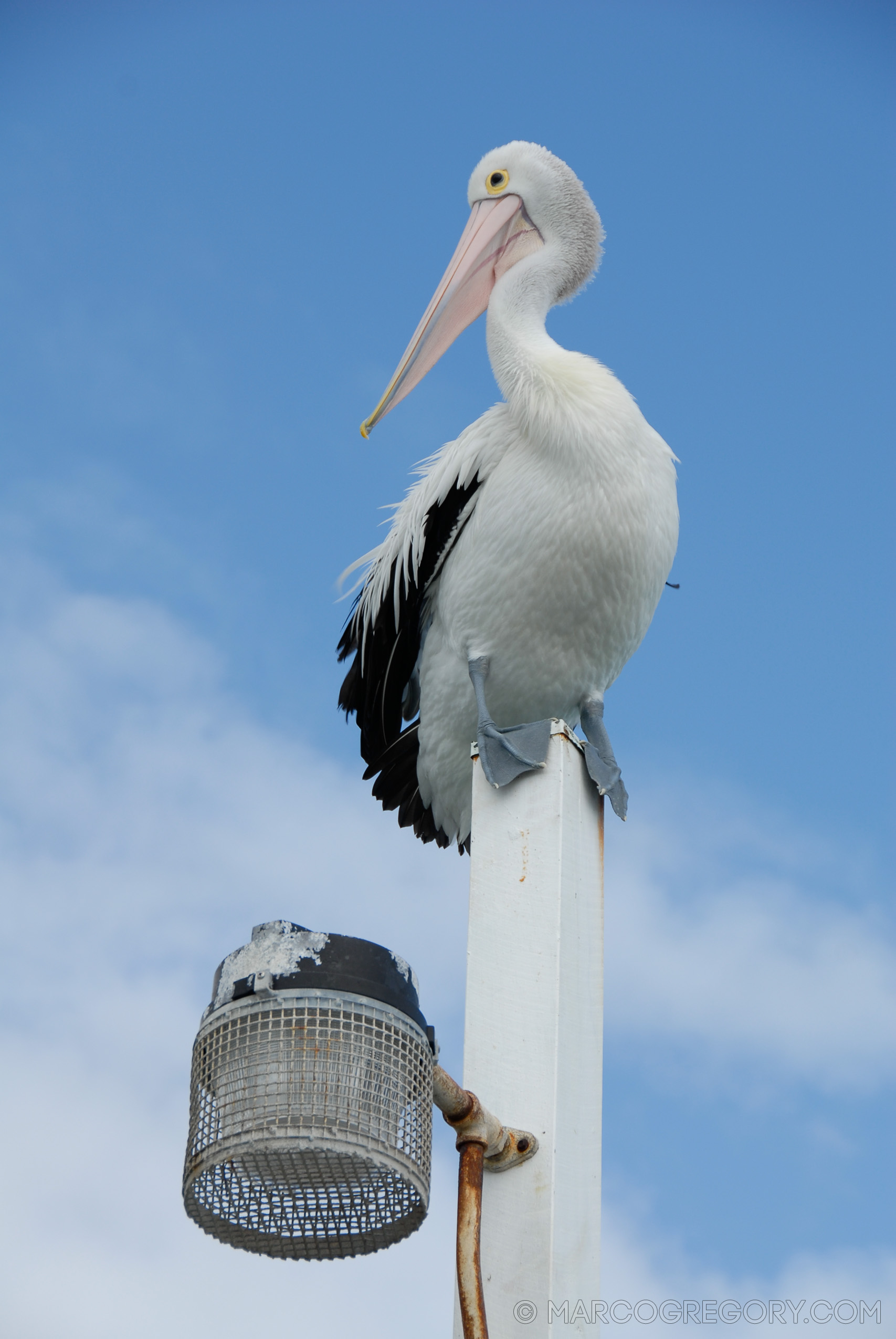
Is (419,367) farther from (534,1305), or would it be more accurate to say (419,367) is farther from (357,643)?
(534,1305)

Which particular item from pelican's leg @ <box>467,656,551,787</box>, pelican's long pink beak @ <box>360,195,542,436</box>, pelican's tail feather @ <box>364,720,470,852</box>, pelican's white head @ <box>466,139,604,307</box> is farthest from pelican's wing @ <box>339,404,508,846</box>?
pelican's leg @ <box>467,656,551,787</box>

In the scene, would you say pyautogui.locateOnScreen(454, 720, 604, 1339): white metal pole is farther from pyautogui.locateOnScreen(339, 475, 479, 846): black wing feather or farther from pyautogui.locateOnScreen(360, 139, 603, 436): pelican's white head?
pyautogui.locateOnScreen(360, 139, 603, 436): pelican's white head

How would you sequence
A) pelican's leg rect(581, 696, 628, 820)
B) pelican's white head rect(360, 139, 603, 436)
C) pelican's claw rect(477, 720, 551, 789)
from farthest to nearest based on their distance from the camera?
pelican's white head rect(360, 139, 603, 436) → pelican's leg rect(581, 696, 628, 820) → pelican's claw rect(477, 720, 551, 789)

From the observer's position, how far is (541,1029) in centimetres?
286

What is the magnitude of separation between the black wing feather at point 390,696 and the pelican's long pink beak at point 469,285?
824 mm

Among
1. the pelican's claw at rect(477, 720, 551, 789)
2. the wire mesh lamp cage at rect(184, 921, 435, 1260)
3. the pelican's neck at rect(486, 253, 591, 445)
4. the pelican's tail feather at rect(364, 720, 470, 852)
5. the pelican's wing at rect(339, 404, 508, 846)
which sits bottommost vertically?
the wire mesh lamp cage at rect(184, 921, 435, 1260)

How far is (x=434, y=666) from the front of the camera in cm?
522

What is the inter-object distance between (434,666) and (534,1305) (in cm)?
285

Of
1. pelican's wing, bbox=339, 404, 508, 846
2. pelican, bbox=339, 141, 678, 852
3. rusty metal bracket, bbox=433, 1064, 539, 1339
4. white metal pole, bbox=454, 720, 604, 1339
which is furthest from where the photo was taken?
pelican's wing, bbox=339, 404, 508, 846

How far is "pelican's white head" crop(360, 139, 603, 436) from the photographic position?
5.48m

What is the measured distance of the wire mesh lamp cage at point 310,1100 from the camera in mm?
2297

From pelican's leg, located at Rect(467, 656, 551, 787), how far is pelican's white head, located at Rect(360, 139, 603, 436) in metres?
2.29

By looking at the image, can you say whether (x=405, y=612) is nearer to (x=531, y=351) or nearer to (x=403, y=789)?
(x=403, y=789)

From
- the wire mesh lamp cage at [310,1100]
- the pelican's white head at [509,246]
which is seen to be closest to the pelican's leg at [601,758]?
the wire mesh lamp cage at [310,1100]
